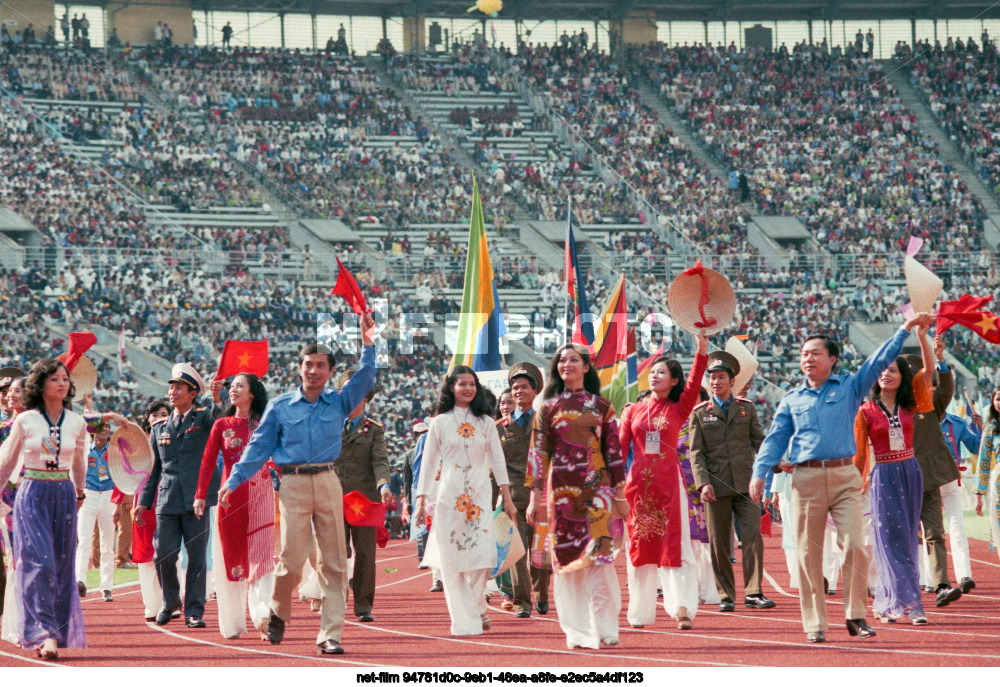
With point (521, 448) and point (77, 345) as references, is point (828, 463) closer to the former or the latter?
point (521, 448)

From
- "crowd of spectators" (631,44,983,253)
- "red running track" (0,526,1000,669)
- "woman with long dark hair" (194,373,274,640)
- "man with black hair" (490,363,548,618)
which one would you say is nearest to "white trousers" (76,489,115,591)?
"red running track" (0,526,1000,669)

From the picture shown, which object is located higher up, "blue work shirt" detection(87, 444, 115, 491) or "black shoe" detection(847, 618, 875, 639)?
"blue work shirt" detection(87, 444, 115, 491)

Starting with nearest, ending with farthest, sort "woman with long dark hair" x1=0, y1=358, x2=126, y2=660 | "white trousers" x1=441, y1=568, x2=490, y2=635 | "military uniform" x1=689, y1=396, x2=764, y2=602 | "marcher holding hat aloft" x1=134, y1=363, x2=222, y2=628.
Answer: "woman with long dark hair" x1=0, y1=358, x2=126, y2=660, "white trousers" x1=441, y1=568, x2=490, y2=635, "marcher holding hat aloft" x1=134, y1=363, x2=222, y2=628, "military uniform" x1=689, y1=396, x2=764, y2=602

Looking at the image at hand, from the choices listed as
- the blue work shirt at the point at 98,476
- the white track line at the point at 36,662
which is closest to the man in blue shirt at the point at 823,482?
the white track line at the point at 36,662

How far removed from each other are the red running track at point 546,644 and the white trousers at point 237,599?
115mm

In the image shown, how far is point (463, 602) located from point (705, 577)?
84.1 inches

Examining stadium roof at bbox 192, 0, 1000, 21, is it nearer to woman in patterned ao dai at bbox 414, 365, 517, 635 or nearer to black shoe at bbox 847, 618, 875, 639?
woman in patterned ao dai at bbox 414, 365, 517, 635

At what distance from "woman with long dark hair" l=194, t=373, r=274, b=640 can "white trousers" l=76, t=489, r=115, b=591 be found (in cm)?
280

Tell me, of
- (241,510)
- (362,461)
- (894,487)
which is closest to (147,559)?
(241,510)

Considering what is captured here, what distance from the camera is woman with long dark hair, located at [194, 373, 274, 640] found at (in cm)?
751

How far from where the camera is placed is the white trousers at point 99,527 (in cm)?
1026

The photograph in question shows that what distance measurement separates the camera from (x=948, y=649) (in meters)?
6.43

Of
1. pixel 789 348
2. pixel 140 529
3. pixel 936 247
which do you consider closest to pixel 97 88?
pixel 789 348

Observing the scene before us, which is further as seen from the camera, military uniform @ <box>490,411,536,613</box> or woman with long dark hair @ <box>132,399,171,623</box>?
military uniform @ <box>490,411,536,613</box>
